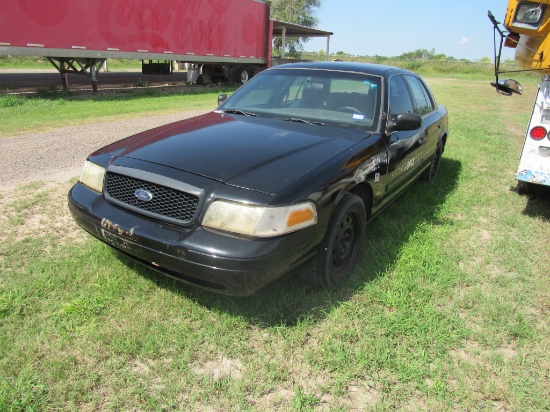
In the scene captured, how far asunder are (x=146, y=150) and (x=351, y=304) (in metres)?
1.78

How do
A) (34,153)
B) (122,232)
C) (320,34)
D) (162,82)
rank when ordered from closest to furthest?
(122,232) → (34,153) → (162,82) → (320,34)

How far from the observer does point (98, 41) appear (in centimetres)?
1226

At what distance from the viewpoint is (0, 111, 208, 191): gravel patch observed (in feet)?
16.5

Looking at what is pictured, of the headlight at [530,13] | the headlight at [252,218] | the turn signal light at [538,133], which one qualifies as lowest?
the headlight at [252,218]

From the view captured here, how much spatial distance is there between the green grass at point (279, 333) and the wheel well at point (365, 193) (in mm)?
443

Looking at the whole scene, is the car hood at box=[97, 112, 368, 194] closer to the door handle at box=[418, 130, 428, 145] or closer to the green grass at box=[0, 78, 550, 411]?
the green grass at box=[0, 78, 550, 411]

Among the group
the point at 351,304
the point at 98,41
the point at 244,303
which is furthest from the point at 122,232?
the point at 98,41

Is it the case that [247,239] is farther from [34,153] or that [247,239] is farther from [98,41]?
[98,41]

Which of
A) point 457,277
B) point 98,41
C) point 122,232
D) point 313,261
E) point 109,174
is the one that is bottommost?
point 457,277

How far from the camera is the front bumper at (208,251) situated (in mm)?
2176

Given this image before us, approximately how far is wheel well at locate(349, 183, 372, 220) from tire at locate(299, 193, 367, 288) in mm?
115

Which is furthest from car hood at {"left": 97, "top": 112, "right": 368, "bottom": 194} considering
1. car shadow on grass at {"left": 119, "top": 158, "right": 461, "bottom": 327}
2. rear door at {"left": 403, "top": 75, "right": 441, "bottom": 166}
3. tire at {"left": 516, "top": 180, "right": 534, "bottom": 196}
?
tire at {"left": 516, "top": 180, "right": 534, "bottom": 196}

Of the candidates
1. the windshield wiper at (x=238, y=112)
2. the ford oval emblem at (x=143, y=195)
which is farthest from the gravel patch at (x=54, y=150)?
the ford oval emblem at (x=143, y=195)

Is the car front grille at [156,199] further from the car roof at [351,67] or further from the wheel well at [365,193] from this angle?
the car roof at [351,67]
